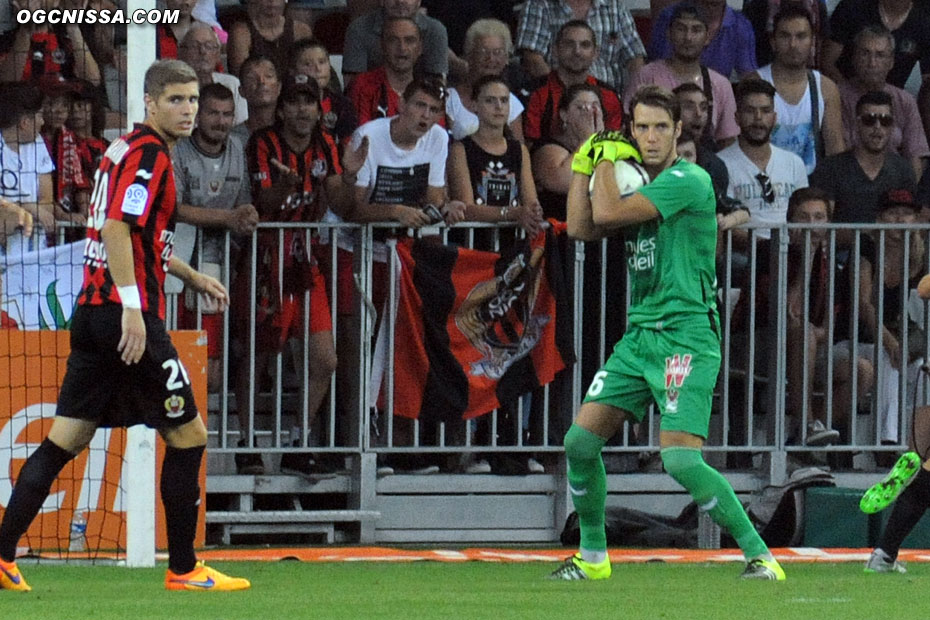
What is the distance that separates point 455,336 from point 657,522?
1707 millimetres

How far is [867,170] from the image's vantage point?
12.4m

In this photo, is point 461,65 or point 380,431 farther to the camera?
point 461,65

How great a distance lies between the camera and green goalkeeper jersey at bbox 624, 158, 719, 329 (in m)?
7.90

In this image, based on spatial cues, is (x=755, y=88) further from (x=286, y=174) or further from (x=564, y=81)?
(x=286, y=174)

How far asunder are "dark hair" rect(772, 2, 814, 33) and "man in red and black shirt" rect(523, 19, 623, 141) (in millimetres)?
1607

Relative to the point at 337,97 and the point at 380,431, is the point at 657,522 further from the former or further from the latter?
the point at 337,97

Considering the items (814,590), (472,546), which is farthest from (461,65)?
(814,590)

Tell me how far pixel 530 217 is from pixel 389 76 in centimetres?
173

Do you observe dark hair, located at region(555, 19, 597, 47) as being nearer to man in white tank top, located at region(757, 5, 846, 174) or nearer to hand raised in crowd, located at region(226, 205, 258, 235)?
man in white tank top, located at region(757, 5, 846, 174)

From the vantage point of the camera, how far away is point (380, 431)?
1113 cm

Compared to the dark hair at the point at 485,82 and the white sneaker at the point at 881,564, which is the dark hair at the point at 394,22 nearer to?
the dark hair at the point at 485,82

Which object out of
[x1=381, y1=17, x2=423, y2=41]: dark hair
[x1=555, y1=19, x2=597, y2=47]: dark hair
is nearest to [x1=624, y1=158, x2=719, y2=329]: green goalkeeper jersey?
[x1=555, y1=19, x2=597, y2=47]: dark hair

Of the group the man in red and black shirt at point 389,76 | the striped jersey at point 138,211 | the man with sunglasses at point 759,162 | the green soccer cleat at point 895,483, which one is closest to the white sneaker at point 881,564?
the green soccer cleat at point 895,483

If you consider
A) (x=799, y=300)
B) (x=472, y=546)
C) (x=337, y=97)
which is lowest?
(x=472, y=546)
